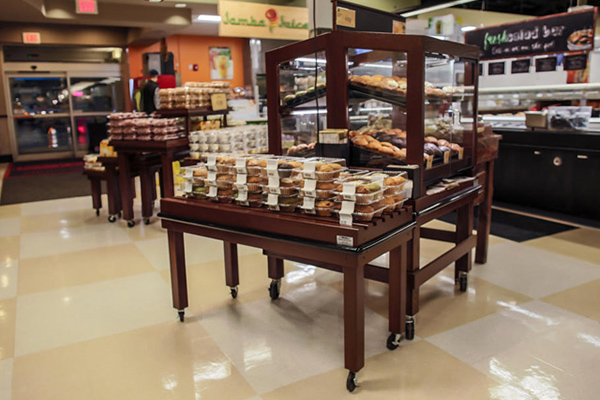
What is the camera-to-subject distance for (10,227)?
5.72 metres

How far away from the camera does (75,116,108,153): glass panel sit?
1278cm

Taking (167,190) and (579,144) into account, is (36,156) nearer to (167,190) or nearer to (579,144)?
(167,190)

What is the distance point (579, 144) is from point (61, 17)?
9.70 metres

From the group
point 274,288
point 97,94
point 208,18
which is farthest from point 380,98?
point 97,94

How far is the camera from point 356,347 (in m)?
2.32

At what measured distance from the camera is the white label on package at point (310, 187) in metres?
2.35

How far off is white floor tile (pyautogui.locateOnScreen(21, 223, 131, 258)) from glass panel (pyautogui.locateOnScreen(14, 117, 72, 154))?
8493mm

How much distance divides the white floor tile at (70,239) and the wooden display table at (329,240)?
2.29 meters

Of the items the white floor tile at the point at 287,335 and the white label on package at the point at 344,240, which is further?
the white floor tile at the point at 287,335

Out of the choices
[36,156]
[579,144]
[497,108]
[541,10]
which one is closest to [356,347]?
[579,144]

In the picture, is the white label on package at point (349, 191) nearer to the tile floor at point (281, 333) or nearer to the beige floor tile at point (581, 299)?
the tile floor at point (281, 333)

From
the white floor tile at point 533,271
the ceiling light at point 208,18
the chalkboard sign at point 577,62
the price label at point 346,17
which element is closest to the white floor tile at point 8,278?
the price label at point 346,17

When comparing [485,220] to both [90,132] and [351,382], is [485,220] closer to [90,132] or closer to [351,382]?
[351,382]

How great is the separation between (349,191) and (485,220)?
215 centimetres
